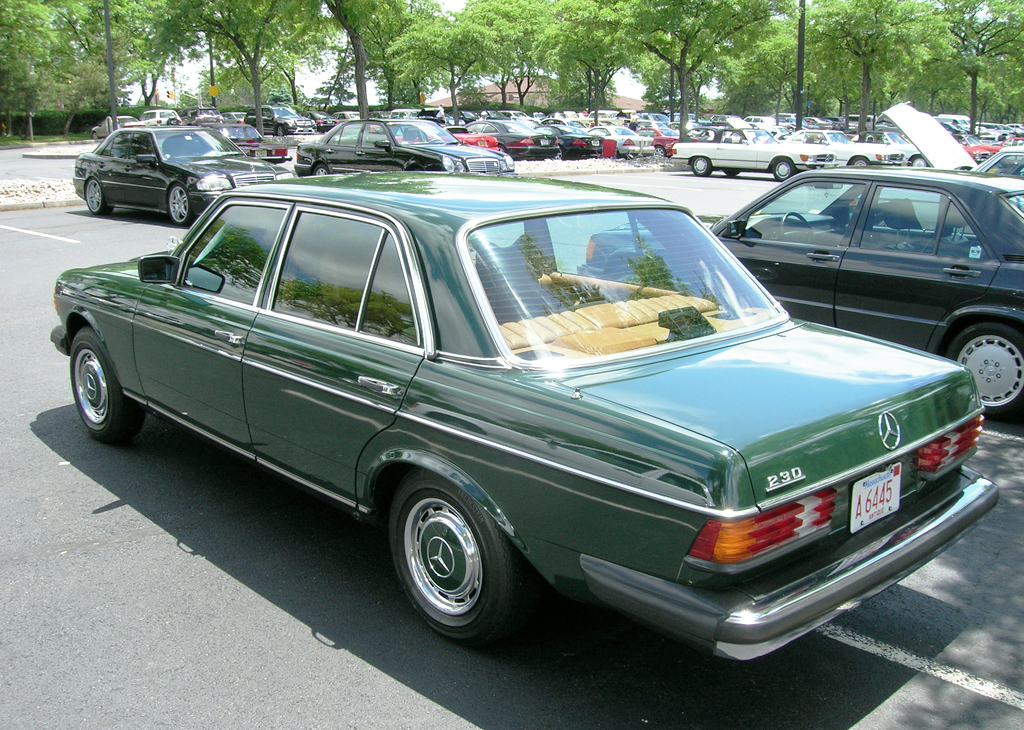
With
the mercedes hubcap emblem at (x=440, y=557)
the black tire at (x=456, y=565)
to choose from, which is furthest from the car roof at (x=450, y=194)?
the mercedes hubcap emblem at (x=440, y=557)

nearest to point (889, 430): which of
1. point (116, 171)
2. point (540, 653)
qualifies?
point (540, 653)

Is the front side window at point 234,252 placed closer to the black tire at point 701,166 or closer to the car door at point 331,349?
the car door at point 331,349

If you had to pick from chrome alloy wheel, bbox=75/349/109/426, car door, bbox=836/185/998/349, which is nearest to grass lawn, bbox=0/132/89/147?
chrome alloy wheel, bbox=75/349/109/426

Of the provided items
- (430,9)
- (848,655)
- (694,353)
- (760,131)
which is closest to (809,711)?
(848,655)

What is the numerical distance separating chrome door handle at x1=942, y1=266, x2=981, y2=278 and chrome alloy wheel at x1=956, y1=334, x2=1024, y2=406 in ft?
1.36

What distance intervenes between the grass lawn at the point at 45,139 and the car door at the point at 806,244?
151ft

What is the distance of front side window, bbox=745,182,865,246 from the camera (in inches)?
266

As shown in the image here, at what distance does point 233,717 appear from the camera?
9.92 ft

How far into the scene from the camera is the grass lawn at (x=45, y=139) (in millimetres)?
45719

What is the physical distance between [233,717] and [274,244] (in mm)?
2074

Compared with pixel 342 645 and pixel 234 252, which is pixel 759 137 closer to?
pixel 234 252

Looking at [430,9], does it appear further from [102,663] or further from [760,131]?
[102,663]

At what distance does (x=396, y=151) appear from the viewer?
62.0 feet

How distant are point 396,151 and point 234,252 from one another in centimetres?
1496
